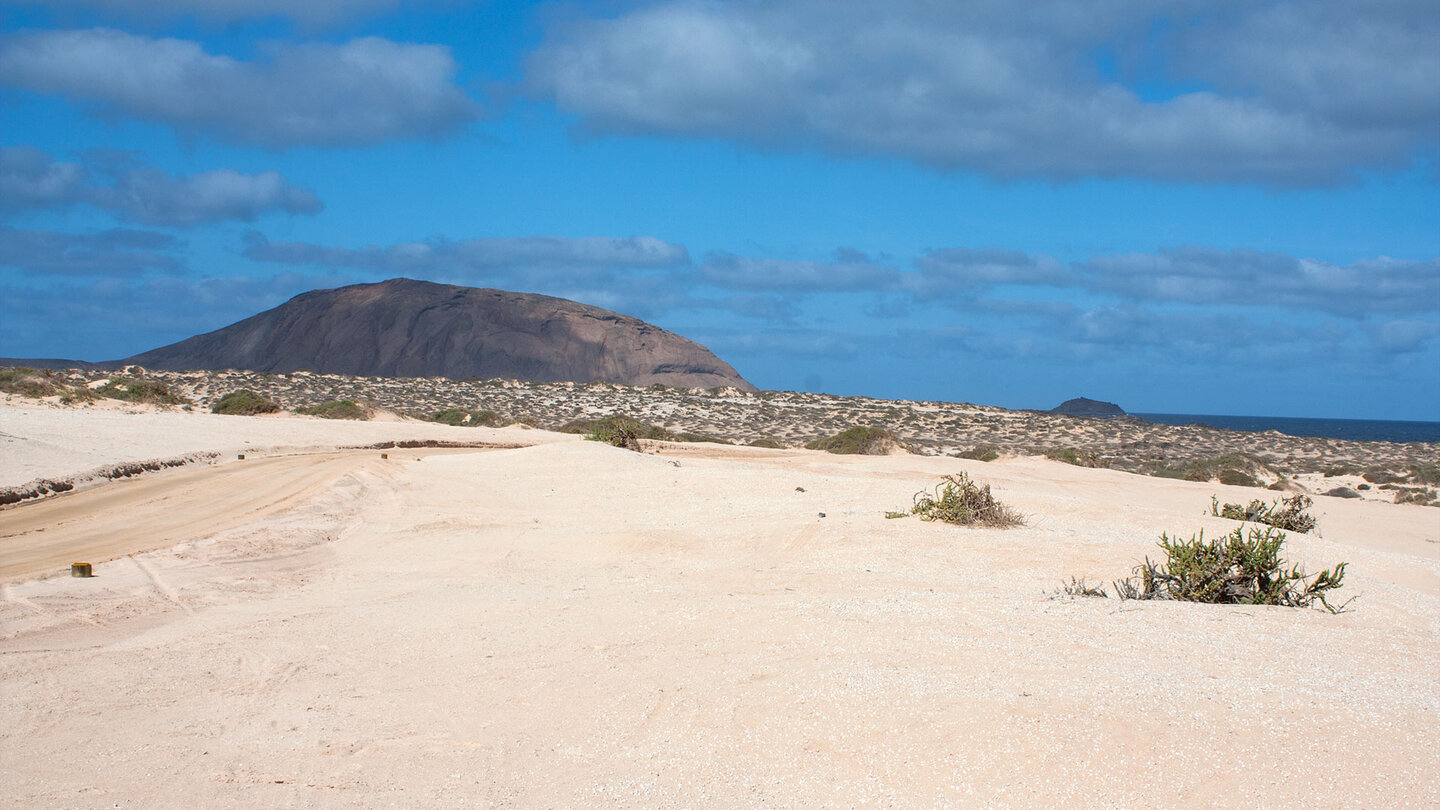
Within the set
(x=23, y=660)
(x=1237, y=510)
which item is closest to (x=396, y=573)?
(x=23, y=660)

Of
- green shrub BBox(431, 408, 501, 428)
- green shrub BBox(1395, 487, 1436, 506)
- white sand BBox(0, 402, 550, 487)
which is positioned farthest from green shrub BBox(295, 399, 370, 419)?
green shrub BBox(1395, 487, 1436, 506)

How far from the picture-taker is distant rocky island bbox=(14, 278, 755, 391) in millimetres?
81875

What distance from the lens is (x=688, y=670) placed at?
548cm

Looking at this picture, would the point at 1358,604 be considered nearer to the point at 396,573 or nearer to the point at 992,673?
the point at 992,673

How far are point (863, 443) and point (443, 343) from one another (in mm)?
63803

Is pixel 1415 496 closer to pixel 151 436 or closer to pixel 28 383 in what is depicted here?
pixel 151 436

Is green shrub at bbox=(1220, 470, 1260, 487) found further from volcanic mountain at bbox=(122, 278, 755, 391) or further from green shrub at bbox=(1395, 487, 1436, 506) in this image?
volcanic mountain at bbox=(122, 278, 755, 391)

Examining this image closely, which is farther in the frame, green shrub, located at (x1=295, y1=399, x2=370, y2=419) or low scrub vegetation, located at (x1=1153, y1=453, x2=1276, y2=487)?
green shrub, located at (x1=295, y1=399, x2=370, y2=419)

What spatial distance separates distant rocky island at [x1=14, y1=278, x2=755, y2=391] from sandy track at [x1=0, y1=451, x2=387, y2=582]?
6493cm

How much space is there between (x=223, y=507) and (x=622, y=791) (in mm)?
10047

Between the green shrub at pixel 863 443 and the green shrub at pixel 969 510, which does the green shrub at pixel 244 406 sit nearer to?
the green shrub at pixel 863 443

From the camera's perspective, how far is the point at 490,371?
8075 cm

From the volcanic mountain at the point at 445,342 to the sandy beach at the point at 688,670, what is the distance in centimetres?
7141

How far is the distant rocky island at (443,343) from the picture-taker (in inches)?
3223
